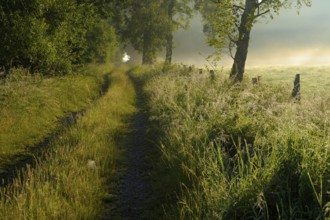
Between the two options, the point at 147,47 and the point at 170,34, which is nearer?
the point at 170,34

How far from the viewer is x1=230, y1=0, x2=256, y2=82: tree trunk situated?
14.9 metres

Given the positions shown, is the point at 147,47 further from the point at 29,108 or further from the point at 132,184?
the point at 132,184

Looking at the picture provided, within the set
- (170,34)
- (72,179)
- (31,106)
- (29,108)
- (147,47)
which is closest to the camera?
(72,179)

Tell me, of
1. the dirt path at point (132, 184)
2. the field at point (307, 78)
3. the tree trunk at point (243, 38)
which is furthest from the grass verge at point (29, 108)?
the field at point (307, 78)

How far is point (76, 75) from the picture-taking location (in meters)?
18.2

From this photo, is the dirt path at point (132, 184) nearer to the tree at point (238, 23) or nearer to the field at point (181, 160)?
the field at point (181, 160)

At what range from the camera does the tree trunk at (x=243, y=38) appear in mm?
14877

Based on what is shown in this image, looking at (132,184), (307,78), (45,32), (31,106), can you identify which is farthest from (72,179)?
(307,78)

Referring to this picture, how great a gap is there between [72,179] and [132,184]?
127cm

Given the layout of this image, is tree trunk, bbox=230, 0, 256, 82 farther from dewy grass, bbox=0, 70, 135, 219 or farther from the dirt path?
the dirt path

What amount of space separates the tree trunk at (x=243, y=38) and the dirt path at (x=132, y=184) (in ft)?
24.3

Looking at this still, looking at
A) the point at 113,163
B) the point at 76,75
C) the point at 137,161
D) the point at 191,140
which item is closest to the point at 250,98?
the point at 191,140

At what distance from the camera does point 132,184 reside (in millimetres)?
6488

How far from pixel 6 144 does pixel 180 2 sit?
2968 centimetres
